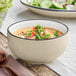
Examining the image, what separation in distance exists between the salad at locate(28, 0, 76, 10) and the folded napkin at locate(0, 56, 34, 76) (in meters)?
0.65

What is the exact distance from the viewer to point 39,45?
0.89 metres

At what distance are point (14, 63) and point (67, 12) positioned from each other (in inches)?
23.5

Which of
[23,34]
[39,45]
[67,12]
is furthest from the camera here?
[67,12]

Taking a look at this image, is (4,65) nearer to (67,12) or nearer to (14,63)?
(14,63)

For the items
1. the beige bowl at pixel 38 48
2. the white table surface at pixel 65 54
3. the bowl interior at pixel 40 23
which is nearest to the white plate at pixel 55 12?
the white table surface at pixel 65 54

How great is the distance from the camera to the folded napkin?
0.86 meters

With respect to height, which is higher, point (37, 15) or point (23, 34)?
point (23, 34)

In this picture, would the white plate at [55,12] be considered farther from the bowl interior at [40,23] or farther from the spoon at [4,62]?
the spoon at [4,62]

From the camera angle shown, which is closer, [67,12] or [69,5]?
[67,12]

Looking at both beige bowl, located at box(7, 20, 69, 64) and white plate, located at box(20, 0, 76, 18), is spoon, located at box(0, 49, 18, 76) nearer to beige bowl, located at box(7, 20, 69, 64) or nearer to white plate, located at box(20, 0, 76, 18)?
beige bowl, located at box(7, 20, 69, 64)

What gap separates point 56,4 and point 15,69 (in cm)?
72

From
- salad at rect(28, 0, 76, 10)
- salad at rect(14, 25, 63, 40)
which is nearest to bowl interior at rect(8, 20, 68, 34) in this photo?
salad at rect(14, 25, 63, 40)

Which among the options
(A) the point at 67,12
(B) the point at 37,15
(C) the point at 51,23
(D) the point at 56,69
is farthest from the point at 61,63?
(B) the point at 37,15

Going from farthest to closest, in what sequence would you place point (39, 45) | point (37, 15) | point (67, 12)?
point (37, 15) → point (67, 12) → point (39, 45)
